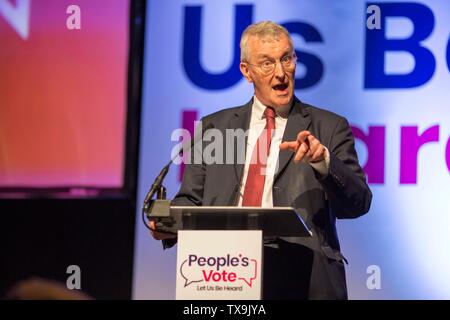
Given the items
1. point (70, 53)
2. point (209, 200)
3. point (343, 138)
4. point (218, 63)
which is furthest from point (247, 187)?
point (70, 53)

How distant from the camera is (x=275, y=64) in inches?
157

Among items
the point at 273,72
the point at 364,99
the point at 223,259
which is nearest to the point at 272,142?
the point at 273,72

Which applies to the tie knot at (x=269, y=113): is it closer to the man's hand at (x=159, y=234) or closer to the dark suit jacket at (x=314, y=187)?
the dark suit jacket at (x=314, y=187)

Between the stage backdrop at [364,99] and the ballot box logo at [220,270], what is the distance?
2.13 metres

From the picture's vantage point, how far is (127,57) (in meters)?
Answer: 5.54

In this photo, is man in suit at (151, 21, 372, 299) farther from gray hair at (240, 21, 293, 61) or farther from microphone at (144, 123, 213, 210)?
microphone at (144, 123, 213, 210)

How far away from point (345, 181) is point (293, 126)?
19.5 inches

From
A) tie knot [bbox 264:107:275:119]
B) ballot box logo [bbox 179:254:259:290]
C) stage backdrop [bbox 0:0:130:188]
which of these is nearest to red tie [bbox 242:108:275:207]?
tie knot [bbox 264:107:275:119]

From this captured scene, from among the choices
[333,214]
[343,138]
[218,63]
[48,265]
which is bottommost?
[48,265]

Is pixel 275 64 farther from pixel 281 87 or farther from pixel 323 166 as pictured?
pixel 323 166

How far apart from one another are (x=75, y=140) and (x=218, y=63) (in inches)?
39.0

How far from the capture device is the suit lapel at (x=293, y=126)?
12.5ft

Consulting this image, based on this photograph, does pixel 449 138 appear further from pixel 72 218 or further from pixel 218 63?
pixel 72 218

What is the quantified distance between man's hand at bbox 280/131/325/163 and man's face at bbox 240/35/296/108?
719 millimetres
